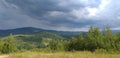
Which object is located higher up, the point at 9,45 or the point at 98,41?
the point at 98,41

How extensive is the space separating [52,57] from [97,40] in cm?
3183

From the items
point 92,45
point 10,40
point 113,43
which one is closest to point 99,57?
point 92,45

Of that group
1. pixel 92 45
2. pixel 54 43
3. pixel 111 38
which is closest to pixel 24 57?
pixel 92 45

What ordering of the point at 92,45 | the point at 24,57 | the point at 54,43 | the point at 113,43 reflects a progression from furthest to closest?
the point at 54,43, the point at 113,43, the point at 92,45, the point at 24,57

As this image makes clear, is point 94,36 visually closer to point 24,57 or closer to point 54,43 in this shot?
point 24,57

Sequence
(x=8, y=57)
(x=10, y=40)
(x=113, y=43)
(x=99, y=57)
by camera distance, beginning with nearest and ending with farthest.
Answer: (x=99, y=57) < (x=8, y=57) < (x=113, y=43) < (x=10, y=40)

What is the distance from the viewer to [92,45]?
47938 mm

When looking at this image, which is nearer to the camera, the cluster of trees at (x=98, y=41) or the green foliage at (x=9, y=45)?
the cluster of trees at (x=98, y=41)

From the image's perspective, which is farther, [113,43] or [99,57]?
[113,43]

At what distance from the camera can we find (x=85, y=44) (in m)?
49.8

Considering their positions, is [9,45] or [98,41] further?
[9,45]

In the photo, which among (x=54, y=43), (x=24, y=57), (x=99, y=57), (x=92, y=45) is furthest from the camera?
(x=54, y=43)

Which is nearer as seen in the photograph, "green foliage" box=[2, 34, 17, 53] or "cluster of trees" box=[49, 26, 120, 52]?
"cluster of trees" box=[49, 26, 120, 52]

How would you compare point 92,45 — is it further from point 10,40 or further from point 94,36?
point 10,40
